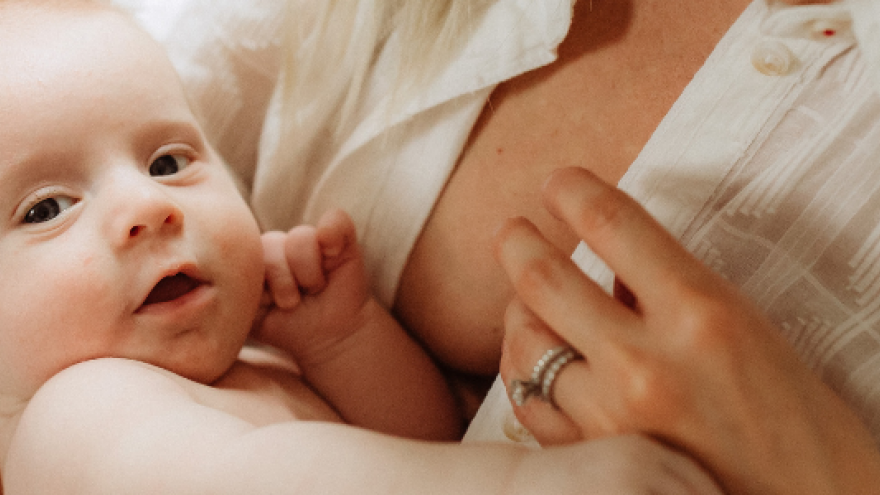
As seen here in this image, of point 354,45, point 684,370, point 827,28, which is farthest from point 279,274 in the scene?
point 827,28

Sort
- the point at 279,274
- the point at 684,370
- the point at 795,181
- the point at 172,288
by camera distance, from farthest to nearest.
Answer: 1. the point at 279,274
2. the point at 172,288
3. the point at 795,181
4. the point at 684,370

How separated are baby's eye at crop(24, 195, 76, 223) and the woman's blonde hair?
0.32 m

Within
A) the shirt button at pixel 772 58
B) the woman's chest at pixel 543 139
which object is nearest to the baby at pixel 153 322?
the woman's chest at pixel 543 139

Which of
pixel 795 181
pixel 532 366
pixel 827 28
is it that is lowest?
pixel 532 366

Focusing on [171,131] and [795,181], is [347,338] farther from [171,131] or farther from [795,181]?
[795,181]

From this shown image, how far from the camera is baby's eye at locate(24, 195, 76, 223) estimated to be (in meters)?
0.59

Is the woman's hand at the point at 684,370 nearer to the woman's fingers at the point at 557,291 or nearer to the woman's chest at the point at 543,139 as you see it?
the woman's fingers at the point at 557,291

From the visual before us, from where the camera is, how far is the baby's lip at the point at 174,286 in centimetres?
61

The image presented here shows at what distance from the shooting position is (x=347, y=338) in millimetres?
820

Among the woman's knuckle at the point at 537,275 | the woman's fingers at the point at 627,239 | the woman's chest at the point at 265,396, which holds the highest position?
the woman's fingers at the point at 627,239

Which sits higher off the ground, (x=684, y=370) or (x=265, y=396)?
(x=684, y=370)

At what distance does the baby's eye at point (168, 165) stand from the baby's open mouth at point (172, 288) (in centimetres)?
13

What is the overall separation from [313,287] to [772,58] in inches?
23.6

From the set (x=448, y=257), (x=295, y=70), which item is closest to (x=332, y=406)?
(x=448, y=257)
